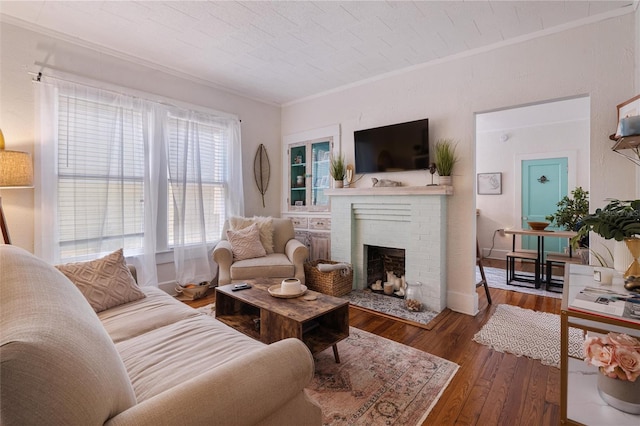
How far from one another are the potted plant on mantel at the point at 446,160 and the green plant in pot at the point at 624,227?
149 centimetres

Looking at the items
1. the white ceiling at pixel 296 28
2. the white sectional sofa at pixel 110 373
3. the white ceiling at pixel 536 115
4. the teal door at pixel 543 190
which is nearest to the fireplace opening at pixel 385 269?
the white ceiling at pixel 296 28

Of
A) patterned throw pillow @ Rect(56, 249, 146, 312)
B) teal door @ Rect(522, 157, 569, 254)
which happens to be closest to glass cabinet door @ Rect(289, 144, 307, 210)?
patterned throw pillow @ Rect(56, 249, 146, 312)

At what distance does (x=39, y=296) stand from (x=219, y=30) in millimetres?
2562

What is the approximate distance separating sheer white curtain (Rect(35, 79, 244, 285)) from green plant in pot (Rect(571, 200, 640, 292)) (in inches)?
140

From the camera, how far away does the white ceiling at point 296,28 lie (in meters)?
2.26

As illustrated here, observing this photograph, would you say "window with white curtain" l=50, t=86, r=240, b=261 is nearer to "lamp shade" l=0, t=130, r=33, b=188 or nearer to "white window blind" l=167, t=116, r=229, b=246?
"white window blind" l=167, t=116, r=229, b=246

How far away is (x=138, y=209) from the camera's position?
3.15 metres

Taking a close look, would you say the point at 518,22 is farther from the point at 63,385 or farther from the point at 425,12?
the point at 63,385

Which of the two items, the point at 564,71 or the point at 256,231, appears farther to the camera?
the point at 256,231

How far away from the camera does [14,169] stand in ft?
7.34

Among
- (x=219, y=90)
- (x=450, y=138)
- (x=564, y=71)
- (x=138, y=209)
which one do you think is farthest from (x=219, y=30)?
(x=564, y=71)

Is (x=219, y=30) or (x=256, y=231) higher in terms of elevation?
(x=219, y=30)

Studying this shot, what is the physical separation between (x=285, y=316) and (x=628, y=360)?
5.14 ft

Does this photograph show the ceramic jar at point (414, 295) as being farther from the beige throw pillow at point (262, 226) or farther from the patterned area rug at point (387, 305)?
the beige throw pillow at point (262, 226)
